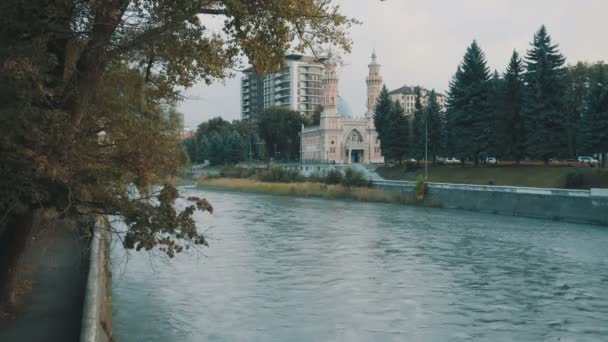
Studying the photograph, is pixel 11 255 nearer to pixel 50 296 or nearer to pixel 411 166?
pixel 50 296

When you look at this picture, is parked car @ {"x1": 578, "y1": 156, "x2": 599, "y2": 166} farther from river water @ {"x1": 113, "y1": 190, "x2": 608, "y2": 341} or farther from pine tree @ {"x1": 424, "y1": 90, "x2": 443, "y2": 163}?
river water @ {"x1": 113, "y1": 190, "x2": 608, "y2": 341}

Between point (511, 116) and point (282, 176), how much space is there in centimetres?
2716

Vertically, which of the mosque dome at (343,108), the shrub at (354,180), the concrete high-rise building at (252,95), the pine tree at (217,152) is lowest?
the shrub at (354,180)

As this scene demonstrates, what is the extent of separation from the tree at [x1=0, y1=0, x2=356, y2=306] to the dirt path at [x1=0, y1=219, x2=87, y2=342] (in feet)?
2.93

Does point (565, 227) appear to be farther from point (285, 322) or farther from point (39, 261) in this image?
point (39, 261)

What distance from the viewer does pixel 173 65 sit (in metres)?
13.1

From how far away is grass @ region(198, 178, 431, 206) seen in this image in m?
53.5

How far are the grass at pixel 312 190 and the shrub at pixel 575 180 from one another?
31.7 ft

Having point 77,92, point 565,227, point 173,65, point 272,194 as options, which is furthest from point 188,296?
point 272,194

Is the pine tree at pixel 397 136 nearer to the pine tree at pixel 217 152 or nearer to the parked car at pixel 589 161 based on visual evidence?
the parked car at pixel 589 161

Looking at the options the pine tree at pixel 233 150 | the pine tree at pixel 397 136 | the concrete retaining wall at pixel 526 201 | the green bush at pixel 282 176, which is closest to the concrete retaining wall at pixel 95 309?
the concrete retaining wall at pixel 526 201

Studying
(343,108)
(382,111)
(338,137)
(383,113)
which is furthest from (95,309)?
(343,108)

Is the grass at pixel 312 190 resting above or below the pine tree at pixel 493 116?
below

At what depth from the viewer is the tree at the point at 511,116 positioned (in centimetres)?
5622
